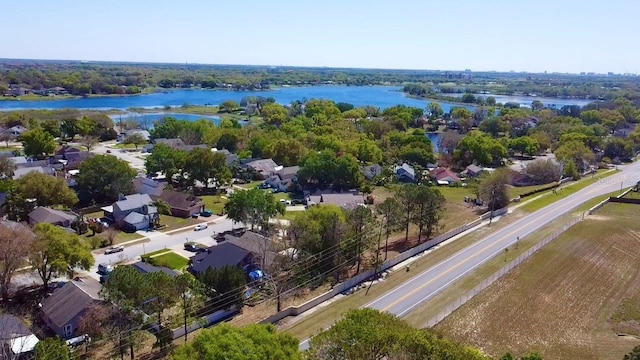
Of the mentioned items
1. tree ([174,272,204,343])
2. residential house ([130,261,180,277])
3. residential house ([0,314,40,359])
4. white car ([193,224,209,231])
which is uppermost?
tree ([174,272,204,343])

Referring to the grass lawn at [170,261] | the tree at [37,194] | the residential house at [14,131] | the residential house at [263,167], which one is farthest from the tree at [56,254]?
the residential house at [14,131]

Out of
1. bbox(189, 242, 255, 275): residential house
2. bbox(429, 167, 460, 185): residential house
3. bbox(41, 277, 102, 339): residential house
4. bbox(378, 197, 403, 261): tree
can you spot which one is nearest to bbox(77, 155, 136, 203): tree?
bbox(189, 242, 255, 275): residential house

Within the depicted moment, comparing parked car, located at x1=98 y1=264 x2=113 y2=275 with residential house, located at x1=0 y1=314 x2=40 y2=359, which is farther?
parked car, located at x1=98 y1=264 x2=113 y2=275

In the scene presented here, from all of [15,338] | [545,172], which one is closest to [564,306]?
[15,338]

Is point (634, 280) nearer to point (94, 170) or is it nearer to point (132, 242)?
point (132, 242)

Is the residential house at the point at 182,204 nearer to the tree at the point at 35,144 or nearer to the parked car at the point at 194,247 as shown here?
the parked car at the point at 194,247

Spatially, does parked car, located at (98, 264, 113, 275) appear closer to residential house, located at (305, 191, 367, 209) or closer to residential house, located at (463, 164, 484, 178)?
residential house, located at (305, 191, 367, 209)
